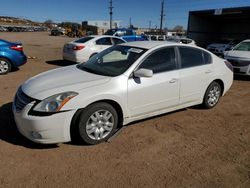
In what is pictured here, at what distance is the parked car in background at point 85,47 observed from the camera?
33.4ft

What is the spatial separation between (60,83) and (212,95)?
132 inches

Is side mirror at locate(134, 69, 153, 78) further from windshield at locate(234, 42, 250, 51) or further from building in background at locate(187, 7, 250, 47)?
building in background at locate(187, 7, 250, 47)

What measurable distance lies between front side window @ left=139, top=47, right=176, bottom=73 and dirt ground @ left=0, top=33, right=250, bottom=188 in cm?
103

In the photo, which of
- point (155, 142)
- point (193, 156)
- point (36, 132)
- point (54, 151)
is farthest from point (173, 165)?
point (36, 132)

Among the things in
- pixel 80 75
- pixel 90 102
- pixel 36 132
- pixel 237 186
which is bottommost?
pixel 237 186

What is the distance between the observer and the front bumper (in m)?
3.22

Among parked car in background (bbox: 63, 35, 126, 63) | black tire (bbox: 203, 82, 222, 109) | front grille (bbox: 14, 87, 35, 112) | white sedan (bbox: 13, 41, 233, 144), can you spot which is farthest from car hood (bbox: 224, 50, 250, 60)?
front grille (bbox: 14, 87, 35, 112)

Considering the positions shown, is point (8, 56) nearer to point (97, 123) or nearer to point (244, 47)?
point (97, 123)

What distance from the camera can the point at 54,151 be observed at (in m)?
3.46

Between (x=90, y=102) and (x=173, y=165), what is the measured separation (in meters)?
1.43

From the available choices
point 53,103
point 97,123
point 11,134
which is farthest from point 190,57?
point 11,134

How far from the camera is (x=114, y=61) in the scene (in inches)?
177

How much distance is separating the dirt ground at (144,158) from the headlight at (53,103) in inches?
25.5

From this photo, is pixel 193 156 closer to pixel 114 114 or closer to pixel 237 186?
pixel 237 186
